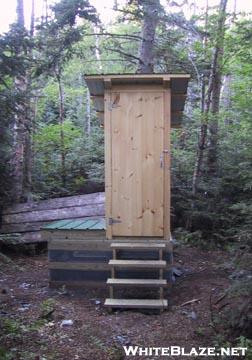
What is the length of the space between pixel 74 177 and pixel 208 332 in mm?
8860

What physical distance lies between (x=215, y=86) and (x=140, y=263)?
7.03 meters

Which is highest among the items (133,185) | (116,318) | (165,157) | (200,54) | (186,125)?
(200,54)

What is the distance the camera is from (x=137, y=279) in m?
5.87

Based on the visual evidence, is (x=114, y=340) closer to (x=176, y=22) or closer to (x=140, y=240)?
(x=140, y=240)

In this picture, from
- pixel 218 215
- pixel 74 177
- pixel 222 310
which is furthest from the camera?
pixel 74 177

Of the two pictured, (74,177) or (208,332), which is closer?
(208,332)

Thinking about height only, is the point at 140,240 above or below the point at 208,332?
above

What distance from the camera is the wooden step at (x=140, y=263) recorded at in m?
5.67

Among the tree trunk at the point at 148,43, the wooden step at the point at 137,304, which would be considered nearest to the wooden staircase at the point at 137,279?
the wooden step at the point at 137,304

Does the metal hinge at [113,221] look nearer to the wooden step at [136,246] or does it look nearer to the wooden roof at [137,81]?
the wooden step at [136,246]

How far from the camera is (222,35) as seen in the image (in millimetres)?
9453

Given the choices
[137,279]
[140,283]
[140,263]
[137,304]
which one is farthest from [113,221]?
Result: [137,304]

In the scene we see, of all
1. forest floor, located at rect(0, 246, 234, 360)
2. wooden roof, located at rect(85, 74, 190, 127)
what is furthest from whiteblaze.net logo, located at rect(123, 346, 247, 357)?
wooden roof, located at rect(85, 74, 190, 127)

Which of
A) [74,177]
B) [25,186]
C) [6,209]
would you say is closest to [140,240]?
[6,209]
